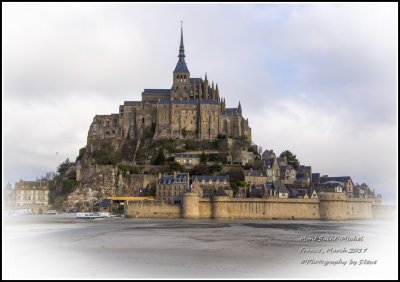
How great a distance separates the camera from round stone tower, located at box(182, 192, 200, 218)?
63000 mm

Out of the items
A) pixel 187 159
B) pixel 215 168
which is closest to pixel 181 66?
pixel 187 159

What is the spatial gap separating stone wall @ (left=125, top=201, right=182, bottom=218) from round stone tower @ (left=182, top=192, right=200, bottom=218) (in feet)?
4.55

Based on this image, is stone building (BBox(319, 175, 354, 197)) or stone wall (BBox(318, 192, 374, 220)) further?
stone building (BBox(319, 175, 354, 197))

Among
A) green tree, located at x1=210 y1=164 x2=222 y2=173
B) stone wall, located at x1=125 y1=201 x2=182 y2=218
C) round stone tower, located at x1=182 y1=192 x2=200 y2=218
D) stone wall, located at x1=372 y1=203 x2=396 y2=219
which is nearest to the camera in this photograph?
round stone tower, located at x1=182 y1=192 x2=200 y2=218

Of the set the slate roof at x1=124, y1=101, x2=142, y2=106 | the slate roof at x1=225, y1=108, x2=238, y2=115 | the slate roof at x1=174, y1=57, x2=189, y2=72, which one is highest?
the slate roof at x1=174, y1=57, x2=189, y2=72

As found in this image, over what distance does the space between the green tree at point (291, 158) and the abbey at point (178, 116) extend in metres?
7.22

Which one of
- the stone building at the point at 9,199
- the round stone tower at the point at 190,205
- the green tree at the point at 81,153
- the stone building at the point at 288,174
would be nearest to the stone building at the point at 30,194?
the stone building at the point at 9,199

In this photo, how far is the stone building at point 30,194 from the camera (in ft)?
299

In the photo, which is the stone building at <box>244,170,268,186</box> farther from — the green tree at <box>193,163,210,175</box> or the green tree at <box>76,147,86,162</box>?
the green tree at <box>76,147,86,162</box>

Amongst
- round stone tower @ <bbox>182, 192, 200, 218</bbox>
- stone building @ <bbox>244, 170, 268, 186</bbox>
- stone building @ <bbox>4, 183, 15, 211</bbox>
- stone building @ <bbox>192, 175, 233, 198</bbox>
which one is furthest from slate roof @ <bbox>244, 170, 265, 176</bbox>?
stone building @ <bbox>4, 183, 15, 211</bbox>

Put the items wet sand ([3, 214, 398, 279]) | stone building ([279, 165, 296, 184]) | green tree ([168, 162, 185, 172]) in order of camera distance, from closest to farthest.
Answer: wet sand ([3, 214, 398, 279]), green tree ([168, 162, 185, 172]), stone building ([279, 165, 296, 184])

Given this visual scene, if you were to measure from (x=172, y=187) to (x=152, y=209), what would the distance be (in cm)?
555

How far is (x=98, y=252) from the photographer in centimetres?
2725

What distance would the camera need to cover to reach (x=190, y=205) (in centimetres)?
6300
